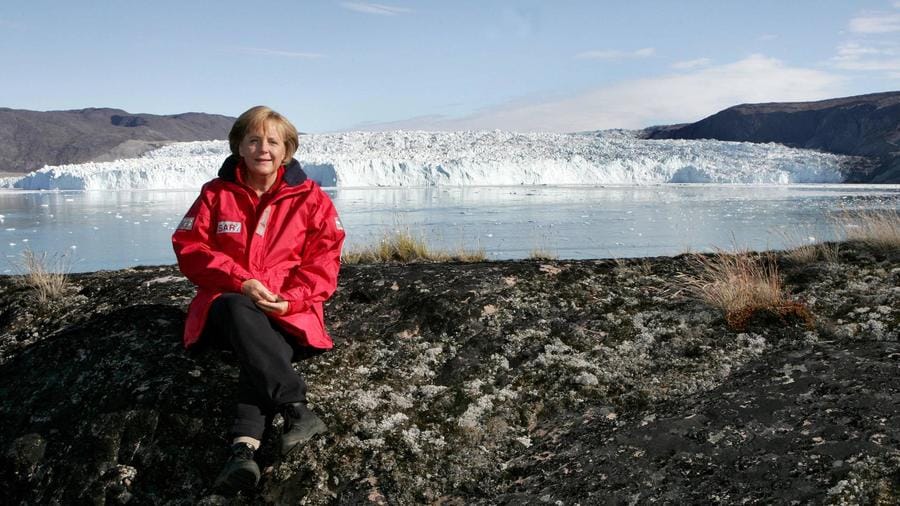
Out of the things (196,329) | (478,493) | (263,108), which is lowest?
(478,493)

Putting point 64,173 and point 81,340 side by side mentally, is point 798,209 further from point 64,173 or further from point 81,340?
point 64,173

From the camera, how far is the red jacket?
2449 mm

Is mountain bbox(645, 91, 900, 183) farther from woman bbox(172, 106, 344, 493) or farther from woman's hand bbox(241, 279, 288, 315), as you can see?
woman's hand bbox(241, 279, 288, 315)

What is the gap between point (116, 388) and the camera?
2.43m

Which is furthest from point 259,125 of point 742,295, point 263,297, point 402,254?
point 402,254

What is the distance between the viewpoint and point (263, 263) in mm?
2596

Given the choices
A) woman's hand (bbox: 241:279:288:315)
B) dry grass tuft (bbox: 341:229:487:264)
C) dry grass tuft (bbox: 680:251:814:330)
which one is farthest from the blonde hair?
dry grass tuft (bbox: 341:229:487:264)

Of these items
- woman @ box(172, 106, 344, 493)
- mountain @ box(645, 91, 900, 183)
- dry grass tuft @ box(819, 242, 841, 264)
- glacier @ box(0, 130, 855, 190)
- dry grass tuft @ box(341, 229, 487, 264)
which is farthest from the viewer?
mountain @ box(645, 91, 900, 183)

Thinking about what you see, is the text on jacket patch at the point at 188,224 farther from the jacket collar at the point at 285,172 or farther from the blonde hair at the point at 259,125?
the blonde hair at the point at 259,125

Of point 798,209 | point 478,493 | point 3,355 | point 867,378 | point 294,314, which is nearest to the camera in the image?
point 478,493

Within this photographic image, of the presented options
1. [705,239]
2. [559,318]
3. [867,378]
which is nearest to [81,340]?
[559,318]

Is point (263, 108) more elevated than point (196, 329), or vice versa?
A: point (263, 108)

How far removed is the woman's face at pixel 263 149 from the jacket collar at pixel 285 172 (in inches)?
2.2

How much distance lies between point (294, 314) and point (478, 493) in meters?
0.99
